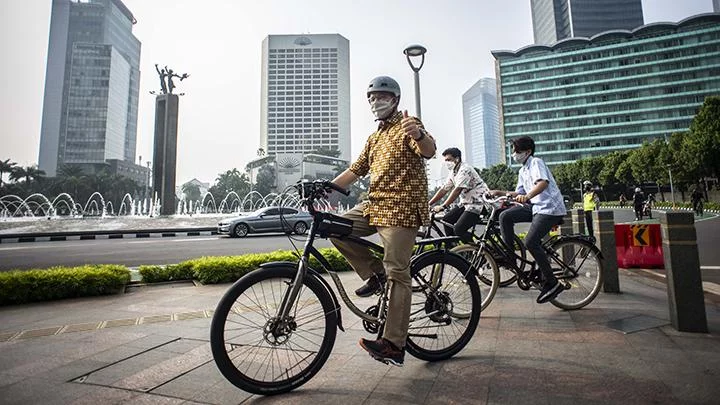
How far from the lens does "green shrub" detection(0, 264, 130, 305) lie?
500 centimetres

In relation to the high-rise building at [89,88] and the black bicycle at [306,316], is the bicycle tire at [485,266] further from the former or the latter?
the high-rise building at [89,88]

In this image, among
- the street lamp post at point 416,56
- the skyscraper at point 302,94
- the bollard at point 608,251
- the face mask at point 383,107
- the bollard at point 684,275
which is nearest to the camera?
the face mask at point 383,107

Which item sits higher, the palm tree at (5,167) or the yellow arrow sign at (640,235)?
the palm tree at (5,167)

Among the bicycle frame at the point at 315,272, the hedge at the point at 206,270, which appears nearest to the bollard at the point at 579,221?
the hedge at the point at 206,270

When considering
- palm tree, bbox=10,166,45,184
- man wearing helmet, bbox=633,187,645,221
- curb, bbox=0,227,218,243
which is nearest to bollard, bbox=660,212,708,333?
curb, bbox=0,227,218,243

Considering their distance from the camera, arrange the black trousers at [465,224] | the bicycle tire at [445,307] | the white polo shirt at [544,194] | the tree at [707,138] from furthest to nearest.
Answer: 1. the tree at [707,138]
2. the black trousers at [465,224]
3. the white polo shirt at [544,194]
4. the bicycle tire at [445,307]

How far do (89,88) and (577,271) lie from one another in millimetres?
149458

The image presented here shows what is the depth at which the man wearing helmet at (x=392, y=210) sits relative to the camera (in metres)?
2.42

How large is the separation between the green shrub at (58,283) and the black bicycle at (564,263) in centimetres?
553

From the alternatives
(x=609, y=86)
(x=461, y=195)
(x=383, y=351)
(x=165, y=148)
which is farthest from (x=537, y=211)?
(x=609, y=86)

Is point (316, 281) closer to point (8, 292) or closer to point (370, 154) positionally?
point (370, 154)

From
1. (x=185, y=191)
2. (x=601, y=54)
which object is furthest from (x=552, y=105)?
(x=185, y=191)

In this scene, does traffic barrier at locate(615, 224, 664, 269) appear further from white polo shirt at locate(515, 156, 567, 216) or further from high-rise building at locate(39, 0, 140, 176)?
high-rise building at locate(39, 0, 140, 176)

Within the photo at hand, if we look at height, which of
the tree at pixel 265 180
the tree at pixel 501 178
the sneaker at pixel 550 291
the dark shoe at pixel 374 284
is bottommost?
the sneaker at pixel 550 291
